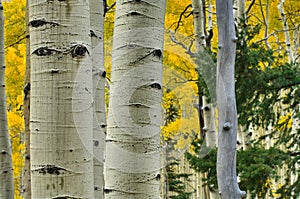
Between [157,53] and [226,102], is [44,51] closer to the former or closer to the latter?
[157,53]

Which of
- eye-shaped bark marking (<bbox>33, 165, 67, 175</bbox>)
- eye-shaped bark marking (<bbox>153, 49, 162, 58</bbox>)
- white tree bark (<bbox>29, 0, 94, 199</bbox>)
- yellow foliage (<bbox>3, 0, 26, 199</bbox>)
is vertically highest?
yellow foliage (<bbox>3, 0, 26, 199</bbox>)

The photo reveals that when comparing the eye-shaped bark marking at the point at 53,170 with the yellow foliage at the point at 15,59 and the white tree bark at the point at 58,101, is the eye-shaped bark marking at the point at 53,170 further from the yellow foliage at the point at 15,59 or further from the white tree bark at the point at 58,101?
the yellow foliage at the point at 15,59

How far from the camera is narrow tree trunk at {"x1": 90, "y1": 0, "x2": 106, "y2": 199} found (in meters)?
2.15

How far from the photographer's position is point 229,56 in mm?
3797

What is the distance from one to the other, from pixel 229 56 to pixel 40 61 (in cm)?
293

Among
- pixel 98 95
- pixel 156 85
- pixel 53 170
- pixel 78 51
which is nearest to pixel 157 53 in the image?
pixel 156 85

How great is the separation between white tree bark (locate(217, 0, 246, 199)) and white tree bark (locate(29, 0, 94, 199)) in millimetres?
→ 2823

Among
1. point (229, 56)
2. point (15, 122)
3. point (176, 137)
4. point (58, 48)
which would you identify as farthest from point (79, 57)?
point (15, 122)

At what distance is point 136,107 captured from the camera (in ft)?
4.67

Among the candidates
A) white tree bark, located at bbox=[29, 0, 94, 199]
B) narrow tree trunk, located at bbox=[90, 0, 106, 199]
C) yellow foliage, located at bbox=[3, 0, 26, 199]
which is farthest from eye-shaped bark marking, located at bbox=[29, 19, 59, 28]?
yellow foliage, located at bbox=[3, 0, 26, 199]

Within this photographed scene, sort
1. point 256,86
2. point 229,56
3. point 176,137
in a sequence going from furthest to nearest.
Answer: point 176,137 → point 256,86 → point 229,56

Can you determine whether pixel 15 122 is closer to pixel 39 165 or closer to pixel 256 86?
pixel 256 86

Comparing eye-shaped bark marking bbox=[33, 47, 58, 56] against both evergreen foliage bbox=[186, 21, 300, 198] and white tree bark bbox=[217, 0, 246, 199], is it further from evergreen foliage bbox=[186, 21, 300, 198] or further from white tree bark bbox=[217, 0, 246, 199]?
evergreen foliage bbox=[186, 21, 300, 198]

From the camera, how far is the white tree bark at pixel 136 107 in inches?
56.1
